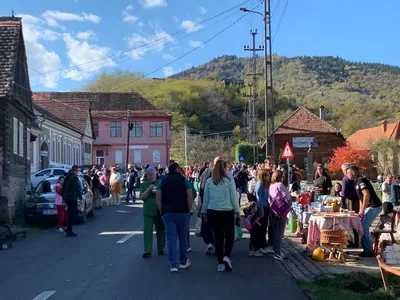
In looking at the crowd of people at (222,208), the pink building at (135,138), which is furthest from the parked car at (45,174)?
the pink building at (135,138)

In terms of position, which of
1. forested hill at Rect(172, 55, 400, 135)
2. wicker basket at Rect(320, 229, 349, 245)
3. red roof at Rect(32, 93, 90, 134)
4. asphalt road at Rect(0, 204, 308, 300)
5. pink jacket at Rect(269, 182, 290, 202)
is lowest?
asphalt road at Rect(0, 204, 308, 300)

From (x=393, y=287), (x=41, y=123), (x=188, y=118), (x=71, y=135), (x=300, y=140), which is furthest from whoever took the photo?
(x=188, y=118)

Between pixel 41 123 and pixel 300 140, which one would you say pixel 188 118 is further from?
pixel 41 123

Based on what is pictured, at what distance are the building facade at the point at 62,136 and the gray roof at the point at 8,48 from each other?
40.8 feet

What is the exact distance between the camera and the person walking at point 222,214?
30.9 ft

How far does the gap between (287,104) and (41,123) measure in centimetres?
7285

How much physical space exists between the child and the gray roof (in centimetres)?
1303

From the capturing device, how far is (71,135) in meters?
48.5

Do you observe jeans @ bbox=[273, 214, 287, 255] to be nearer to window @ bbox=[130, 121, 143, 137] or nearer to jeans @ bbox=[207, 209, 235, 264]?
jeans @ bbox=[207, 209, 235, 264]

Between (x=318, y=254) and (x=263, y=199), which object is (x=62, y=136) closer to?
(x=263, y=199)

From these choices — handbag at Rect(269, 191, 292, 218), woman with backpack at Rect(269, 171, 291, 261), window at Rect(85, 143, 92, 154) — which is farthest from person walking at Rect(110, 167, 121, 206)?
window at Rect(85, 143, 92, 154)

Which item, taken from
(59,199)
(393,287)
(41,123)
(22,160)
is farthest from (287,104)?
(393,287)

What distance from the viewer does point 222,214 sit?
9445mm

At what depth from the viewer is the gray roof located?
69.7ft
